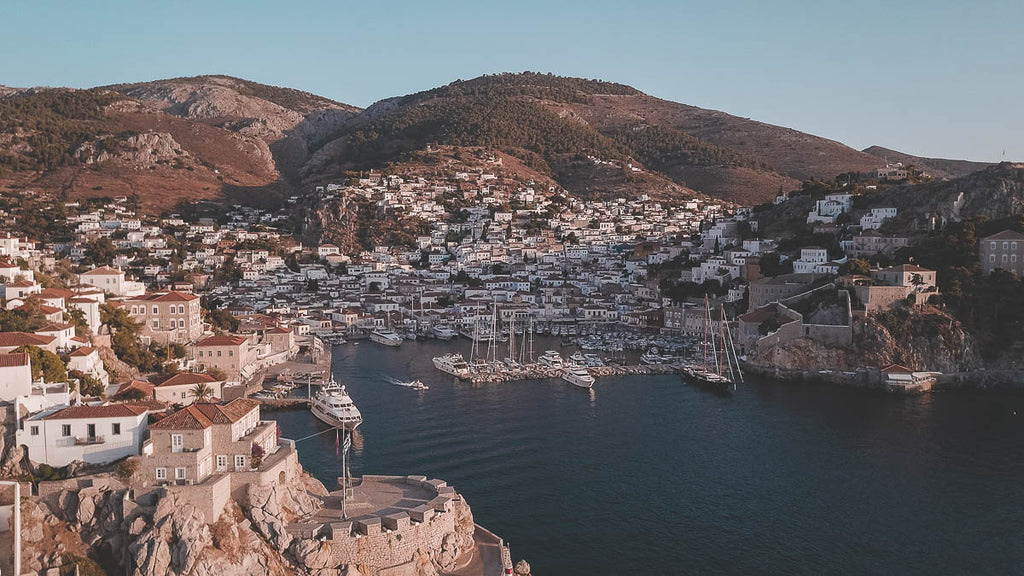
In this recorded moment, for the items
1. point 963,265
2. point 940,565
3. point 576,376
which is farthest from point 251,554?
point 963,265

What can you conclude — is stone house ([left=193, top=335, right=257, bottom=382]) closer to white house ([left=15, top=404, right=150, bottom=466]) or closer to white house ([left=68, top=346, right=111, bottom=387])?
white house ([left=68, top=346, right=111, bottom=387])

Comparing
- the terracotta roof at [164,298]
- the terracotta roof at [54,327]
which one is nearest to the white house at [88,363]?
the terracotta roof at [54,327]

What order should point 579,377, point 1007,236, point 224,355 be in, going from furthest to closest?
point 1007,236 → point 579,377 → point 224,355

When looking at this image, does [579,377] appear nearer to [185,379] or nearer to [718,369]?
[718,369]

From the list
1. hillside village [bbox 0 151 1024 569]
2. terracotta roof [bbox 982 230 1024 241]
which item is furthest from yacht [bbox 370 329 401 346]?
terracotta roof [bbox 982 230 1024 241]

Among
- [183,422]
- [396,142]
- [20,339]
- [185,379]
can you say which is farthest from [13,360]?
[396,142]
